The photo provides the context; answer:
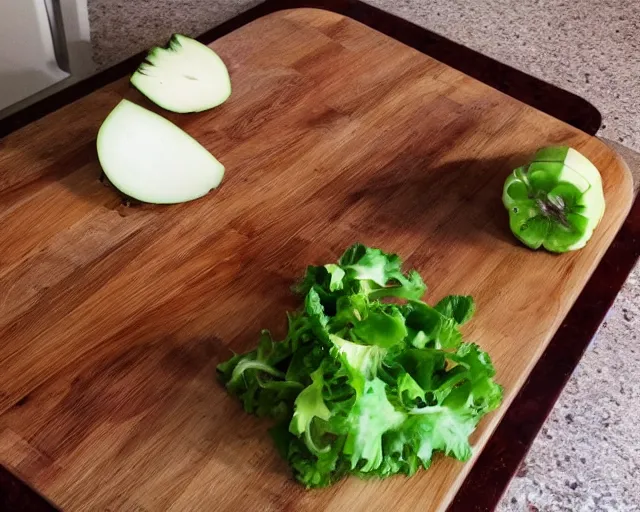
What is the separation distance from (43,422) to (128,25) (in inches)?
36.6

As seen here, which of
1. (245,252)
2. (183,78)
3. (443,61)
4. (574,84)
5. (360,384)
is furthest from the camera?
(574,84)

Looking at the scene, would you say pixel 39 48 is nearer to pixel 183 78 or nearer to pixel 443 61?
pixel 183 78

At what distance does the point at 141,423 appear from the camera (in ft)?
2.06

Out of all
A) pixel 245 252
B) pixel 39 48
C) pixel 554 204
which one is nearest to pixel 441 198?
pixel 554 204

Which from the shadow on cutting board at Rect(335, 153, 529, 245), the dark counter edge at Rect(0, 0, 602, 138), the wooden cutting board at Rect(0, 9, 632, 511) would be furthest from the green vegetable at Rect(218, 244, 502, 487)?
the dark counter edge at Rect(0, 0, 602, 138)

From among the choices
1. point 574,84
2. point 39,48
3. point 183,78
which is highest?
point 183,78

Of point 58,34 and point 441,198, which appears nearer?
point 441,198

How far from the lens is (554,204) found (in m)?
0.79

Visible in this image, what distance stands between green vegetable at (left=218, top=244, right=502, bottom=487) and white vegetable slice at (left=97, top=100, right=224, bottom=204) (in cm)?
20

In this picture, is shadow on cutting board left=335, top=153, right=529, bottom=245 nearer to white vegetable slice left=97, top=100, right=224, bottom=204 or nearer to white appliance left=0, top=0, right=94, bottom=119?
white vegetable slice left=97, top=100, right=224, bottom=204

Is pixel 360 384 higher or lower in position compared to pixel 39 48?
higher

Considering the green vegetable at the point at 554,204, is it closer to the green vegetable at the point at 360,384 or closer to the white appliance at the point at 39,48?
the green vegetable at the point at 360,384

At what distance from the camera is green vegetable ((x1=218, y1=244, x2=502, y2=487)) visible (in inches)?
23.0

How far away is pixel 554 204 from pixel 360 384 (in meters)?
0.33
